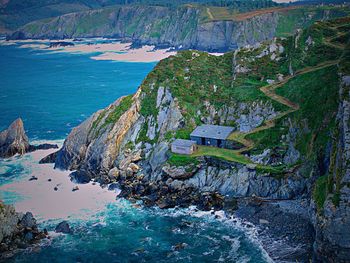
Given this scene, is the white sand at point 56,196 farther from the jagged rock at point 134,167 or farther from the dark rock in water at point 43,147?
the dark rock in water at point 43,147

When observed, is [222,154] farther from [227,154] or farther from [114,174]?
[114,174]

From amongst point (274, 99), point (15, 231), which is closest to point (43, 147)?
point (15, 231)

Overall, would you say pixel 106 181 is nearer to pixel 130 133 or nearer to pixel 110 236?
pixel 130 133

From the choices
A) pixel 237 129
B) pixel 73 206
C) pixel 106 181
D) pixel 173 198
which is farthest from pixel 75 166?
pixel 237 129

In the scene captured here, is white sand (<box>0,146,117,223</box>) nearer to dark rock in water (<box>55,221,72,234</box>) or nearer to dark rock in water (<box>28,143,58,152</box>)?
dark rock in water (<box>55,221,72,234</box>)

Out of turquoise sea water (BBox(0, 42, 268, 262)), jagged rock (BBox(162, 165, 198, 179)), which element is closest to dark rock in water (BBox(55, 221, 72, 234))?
turquoise sea water (BBox(0, 42, 268, 262))
